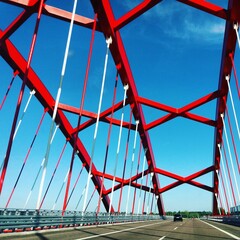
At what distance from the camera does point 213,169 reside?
46.4m

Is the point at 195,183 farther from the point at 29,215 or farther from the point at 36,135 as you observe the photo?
the point at 29,215

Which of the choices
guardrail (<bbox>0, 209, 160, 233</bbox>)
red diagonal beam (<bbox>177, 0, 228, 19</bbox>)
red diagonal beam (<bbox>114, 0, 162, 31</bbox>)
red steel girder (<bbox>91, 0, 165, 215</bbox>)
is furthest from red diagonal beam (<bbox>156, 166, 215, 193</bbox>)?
red diagonal beam (<bbox>114, 0, 162, 31</bbox>)

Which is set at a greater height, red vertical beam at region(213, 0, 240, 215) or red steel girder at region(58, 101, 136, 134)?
red vertical beam at region(213, 0, 240, 215)

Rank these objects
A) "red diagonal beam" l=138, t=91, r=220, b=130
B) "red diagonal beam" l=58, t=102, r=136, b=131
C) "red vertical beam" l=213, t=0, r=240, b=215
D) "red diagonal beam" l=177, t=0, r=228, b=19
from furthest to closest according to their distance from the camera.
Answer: "red diagonal beam" l=58, t=102, r=136, b=131, "red diagonal beam" l=138, t=91, r=220, b=130, "red diagonal beam" l=177, t=0, r=228, b=19, "red vertical beam" l=213, t=0, r=240, b=215

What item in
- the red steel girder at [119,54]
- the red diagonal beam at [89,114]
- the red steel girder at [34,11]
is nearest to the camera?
the red steel girder at [34,11]

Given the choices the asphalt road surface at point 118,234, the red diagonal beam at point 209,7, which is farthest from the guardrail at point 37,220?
the red diagonal beam at point 209,7

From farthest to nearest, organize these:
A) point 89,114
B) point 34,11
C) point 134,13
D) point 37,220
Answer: point 89,114 → point 134,13 → point 34,11 → point 37,220

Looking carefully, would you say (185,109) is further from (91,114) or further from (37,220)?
(37,220)

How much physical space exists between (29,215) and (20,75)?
41.8ft

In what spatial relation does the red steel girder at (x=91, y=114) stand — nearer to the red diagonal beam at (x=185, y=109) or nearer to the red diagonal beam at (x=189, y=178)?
the red diagonal beam at (x=185, y=109)

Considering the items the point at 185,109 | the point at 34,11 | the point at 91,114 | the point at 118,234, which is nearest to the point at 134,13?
the point at 34,11

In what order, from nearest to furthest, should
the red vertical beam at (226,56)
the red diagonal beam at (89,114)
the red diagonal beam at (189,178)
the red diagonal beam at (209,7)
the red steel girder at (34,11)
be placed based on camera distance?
the red steel girder at (34,11)
the red vertical beam at (226,56)
the red diagonal beam at (209,7)
the red diagonal beam at (89,114)
the red diagonal beam at (189,178)

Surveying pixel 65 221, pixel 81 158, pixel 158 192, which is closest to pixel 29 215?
pixel 65 221

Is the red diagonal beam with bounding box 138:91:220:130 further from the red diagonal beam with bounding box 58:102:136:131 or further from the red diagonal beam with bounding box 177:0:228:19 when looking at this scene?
the red diagonal beam with bounding box 177:0:228:19
